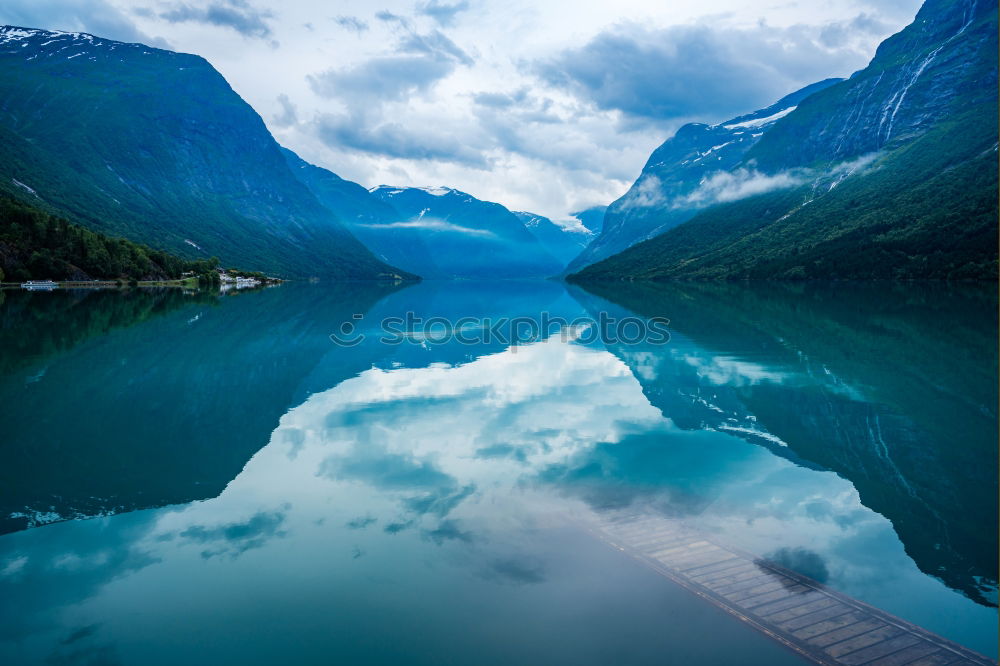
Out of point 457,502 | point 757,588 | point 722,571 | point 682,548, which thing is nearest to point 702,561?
point 722,571

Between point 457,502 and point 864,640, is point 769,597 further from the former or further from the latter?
point 457,502

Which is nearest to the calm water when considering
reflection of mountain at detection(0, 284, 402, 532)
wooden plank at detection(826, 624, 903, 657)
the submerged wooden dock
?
reflection of mountain at detection(0, 284, 402, 532)

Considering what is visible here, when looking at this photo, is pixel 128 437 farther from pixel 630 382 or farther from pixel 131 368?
pixel 630 382

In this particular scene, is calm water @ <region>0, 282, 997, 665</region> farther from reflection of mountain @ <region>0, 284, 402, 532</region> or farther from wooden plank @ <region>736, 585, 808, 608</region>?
wooden plank @ <region>736, 585, 808, 608</region>

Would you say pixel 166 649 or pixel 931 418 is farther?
pixel 931 418

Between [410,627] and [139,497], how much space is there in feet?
29.3

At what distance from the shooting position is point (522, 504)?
46.6 ft

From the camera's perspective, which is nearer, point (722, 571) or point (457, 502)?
point (722, 571)

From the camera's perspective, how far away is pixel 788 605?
977 centimetres

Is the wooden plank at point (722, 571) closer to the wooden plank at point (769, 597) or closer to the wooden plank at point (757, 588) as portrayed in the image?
the wooden plank at point (757, 588)

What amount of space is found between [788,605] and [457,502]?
734cm

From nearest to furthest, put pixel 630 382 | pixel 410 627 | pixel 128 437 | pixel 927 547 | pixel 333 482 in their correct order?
pixel 410 627, pixel 927 547, pixel 333 482, pixel 128 437, pixel 630 382

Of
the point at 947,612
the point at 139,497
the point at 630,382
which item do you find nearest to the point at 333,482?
the point at 139,497

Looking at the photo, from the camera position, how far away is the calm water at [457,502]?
9.16 m
